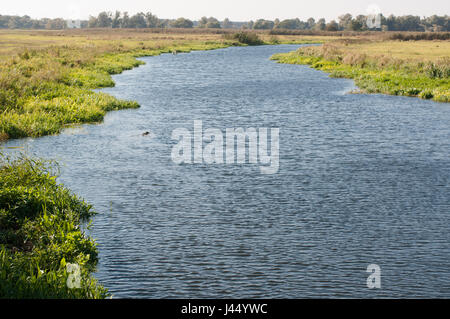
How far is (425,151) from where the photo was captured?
976 inches

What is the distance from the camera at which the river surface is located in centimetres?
1201

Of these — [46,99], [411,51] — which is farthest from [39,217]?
[411,51]

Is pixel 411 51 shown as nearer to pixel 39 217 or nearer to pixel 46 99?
pixel 46 99

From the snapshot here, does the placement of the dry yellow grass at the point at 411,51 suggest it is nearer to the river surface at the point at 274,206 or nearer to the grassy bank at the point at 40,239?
the river surface at the point at 274,206

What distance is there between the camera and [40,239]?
12695 mm

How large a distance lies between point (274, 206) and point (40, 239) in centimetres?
728

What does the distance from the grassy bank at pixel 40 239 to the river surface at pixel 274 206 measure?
0.71m

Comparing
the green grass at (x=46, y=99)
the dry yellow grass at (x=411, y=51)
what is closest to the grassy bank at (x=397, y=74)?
the dry yellow grass at (x=411, y=51)

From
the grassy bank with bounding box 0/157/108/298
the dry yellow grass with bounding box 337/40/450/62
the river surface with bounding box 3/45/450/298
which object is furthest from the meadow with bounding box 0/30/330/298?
the dry yellow grass with bounding box 337/40/450/62

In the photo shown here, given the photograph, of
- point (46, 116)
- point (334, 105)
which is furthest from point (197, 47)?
point (46, 116)

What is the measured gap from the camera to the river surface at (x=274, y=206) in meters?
12.0

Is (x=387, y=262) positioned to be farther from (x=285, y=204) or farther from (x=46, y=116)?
(x=46, y=116)
